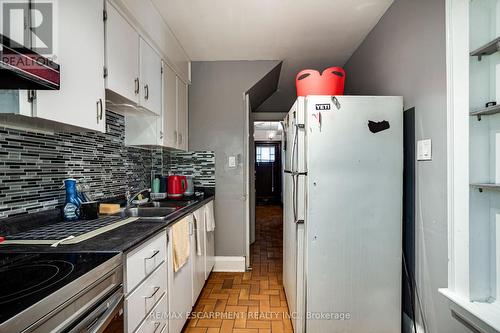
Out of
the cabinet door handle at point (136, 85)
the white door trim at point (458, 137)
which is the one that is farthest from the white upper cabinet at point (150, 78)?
the white door trim at point (458, 137)

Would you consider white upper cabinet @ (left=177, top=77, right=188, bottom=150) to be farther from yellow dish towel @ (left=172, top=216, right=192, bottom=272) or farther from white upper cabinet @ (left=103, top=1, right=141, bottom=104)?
yellow dish towel @ (left=172, top=216, right=192, bottom=272)

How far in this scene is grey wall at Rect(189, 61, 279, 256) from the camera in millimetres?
2889

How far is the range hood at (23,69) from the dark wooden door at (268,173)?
725 cm

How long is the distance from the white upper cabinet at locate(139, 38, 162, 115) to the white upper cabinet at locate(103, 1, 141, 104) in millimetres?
72

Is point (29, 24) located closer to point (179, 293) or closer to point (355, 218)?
point (179, 293)

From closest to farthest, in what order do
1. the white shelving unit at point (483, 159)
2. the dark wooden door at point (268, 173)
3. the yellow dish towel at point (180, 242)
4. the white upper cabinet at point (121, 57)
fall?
the white shelving unit at point (483, 159) < the white upper cabinet at point (121, 57) < the yellow dish towel at point (180, 242) < the dark wooden door at point (268, 173)

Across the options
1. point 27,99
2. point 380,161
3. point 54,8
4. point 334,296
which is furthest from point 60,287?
point 380,161

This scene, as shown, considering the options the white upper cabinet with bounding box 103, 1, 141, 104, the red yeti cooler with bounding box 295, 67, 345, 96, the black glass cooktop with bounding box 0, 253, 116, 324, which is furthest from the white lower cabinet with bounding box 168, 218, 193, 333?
the red yeti cooler with bounding box 295, 67, 345, 96

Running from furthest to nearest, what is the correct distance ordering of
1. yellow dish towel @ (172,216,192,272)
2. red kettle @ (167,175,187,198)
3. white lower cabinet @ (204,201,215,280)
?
red kettle @ (167,175,187,198), white lower cabinet @ (204,201,215,280), yellow dish towel @ (172,216,192,272)

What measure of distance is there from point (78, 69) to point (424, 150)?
197 cm

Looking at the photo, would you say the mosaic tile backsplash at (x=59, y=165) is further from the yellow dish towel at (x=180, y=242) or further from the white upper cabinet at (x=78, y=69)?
the yellow dish towel at (x=180, y=242)

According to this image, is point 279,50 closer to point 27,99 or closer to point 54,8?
point 54,8

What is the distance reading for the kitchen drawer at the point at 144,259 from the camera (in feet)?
3.41

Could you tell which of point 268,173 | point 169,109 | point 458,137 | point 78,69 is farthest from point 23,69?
point 268,173
